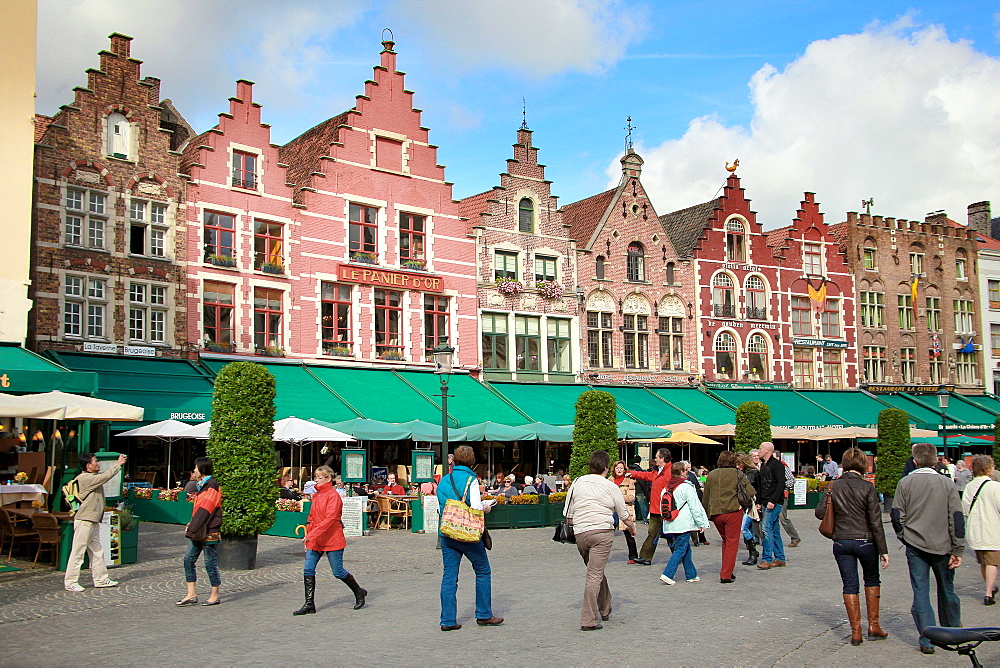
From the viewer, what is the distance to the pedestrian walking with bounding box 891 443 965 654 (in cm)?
853

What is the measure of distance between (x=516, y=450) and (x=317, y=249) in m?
9.21

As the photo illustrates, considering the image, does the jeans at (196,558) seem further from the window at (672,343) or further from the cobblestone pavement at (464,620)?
the window at (672,343)

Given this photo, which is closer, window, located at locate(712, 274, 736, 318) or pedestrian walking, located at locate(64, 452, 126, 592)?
pedestrian walking, located at locate(64, 452, 126, 592)

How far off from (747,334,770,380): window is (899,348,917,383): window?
848 cm

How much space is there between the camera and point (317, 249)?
29453 millimetres

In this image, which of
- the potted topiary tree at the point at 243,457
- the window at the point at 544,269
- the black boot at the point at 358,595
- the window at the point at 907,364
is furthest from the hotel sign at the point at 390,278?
the window at the point at 907,364

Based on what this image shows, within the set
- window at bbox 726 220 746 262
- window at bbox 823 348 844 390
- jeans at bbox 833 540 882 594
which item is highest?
window at bbox 726 220 746 262

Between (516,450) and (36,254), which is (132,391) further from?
(516,450)

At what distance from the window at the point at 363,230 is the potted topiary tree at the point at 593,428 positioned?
38.0ft

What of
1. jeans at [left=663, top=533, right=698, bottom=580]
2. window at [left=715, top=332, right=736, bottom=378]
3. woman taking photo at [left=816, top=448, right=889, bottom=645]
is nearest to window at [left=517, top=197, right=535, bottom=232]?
window at [left=715, top=332, right=736, bottom=378]

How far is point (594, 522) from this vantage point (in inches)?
368

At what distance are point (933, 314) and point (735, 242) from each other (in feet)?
42.4

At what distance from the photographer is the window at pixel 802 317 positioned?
4097cm

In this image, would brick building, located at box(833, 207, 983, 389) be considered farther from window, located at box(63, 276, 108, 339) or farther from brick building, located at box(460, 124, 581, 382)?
window, located at box(63, 276, 108, 339)
